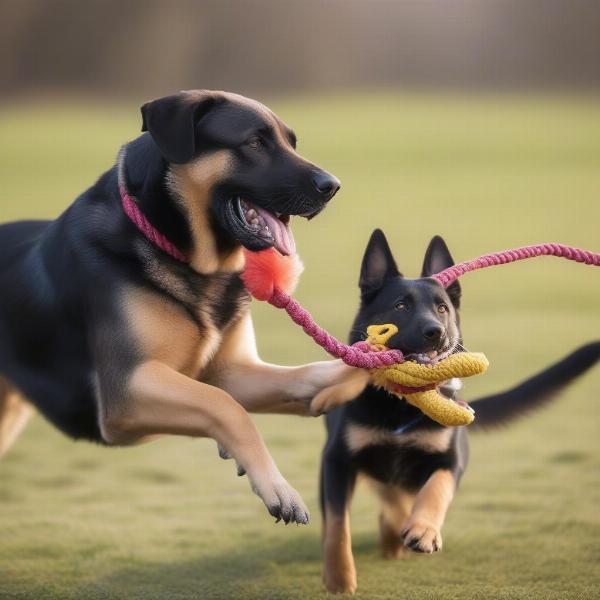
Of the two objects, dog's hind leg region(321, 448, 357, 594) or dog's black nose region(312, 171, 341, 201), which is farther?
dog's hind leg region(321, 448, 357, 594)

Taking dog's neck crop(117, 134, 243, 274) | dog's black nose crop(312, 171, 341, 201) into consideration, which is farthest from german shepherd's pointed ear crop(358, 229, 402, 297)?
dog's black nose crop(312, 171, 341, 201)

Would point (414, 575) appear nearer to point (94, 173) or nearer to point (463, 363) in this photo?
point (463, 363)

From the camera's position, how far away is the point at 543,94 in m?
28.0

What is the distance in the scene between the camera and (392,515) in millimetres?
4551

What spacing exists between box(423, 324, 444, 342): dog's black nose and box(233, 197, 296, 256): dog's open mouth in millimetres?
555

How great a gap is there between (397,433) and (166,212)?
1285 millimetres

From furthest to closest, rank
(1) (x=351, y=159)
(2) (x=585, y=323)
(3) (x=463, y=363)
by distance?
(1) (x=351, y=159) < (2) (x=585, y=323) < (3) (x=463, y=363)

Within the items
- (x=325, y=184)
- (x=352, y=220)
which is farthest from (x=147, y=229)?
(x=352, y=220)

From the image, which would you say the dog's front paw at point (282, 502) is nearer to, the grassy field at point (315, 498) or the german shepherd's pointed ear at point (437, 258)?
the grassy field at point (315, 498)

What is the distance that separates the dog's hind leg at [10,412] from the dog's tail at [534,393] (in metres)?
1.88

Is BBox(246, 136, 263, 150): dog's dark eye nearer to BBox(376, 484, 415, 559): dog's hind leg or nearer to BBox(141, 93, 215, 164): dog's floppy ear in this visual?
BBox(141, 93, 215, 164): dog's floppy ear

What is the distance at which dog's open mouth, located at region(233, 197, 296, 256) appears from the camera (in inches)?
146

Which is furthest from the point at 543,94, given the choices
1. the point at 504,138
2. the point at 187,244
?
the point at 187,244

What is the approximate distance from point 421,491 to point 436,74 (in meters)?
24.8
